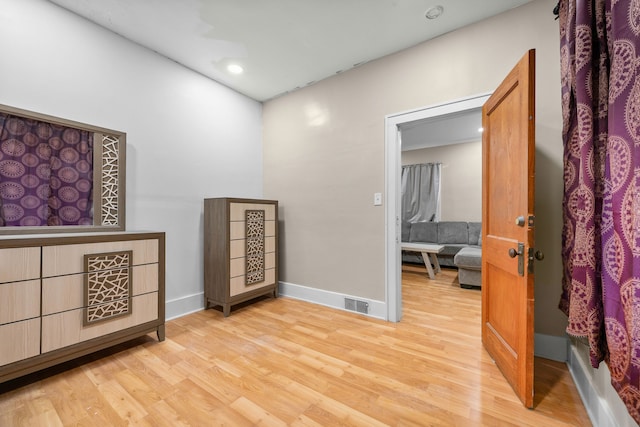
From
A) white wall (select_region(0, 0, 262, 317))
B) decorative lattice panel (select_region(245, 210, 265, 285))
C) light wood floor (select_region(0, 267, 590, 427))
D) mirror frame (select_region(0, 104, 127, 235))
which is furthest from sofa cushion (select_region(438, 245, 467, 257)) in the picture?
mirror frame (select_region(0, 104, 127, 235))

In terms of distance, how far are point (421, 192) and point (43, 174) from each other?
5.53 metres

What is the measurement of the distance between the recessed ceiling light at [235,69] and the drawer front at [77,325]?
2.22 meters

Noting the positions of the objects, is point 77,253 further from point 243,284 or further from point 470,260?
point 470,260

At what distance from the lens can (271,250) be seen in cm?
304

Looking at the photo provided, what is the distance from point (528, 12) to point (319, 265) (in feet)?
8.93

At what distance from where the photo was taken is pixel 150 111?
2.41 metres

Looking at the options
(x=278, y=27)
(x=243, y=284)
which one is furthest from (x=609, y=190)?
(x=243, y=284)

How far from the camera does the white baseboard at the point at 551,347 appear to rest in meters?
1.80

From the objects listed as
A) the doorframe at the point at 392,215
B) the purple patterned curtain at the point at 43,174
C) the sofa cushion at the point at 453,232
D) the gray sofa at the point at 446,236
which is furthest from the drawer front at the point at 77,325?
the sofa cushion at the point at 453,232

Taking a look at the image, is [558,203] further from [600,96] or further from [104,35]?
[104,35]

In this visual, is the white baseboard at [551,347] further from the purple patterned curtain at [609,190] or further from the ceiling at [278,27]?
the ceiling at [278,27]

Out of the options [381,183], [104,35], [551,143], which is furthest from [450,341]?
[104,35]

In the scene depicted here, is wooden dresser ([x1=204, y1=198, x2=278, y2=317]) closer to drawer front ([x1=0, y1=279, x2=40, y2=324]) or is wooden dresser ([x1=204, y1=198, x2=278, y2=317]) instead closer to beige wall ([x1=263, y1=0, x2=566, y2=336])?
beige wall ([x1=263, y1=0, x2=566, y2=336])

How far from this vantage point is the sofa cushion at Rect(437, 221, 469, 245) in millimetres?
4828
